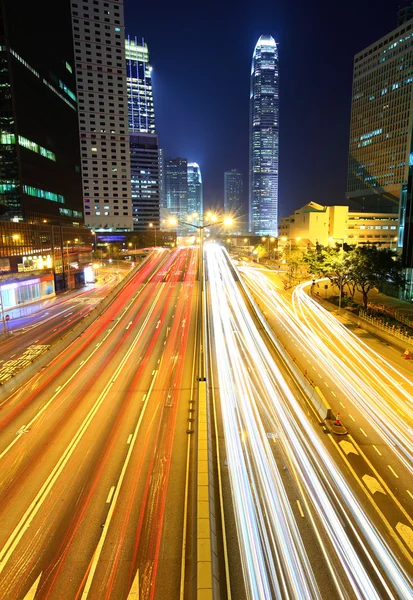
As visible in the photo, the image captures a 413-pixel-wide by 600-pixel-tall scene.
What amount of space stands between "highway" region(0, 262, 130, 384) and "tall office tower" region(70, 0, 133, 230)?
91.1 m

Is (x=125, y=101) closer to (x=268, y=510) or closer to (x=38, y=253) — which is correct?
(x=38, y=253)

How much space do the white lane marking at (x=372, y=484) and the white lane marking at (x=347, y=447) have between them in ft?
5.82

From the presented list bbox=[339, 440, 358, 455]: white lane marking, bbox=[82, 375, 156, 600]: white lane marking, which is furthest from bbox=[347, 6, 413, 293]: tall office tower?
bbox=[82, 375, 156, 600]: white lane marking

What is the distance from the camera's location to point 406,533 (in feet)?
39.3

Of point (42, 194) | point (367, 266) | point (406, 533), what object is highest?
point (42, 194)

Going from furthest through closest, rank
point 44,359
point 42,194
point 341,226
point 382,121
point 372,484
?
point 382,121
point 341,226
point 42,194
point 44,359
point 372,484

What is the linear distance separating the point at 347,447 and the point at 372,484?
2614 millimetres

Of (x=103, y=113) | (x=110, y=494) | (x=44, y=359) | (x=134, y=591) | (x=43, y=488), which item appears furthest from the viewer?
(x=103, y=113)

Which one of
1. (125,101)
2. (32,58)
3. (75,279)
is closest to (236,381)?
(75,279)

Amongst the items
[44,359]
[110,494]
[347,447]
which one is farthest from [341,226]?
[110,494]

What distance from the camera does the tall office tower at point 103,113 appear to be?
143750mm

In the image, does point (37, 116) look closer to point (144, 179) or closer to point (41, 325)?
point (41, 325)

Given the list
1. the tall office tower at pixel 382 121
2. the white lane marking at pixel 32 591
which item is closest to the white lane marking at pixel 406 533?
the white lane marking at pixel 32 591

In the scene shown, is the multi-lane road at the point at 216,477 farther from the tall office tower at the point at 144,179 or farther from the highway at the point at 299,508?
the tall office tower at the point at 144,179
